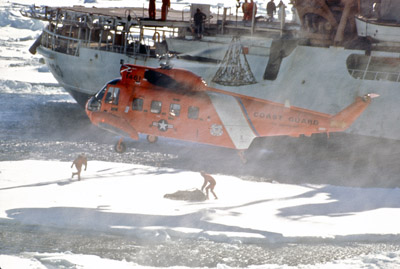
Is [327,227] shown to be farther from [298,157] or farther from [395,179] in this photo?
[298,157]

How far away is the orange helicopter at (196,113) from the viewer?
74.2 feet

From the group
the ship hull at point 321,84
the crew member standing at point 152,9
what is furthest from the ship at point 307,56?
the crew member standing at point 152,9

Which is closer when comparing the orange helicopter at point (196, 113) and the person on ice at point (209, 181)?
the person on ice at point (209, 181)

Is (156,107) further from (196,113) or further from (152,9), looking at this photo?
(152,9)

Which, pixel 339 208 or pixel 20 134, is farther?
pixel 20 134

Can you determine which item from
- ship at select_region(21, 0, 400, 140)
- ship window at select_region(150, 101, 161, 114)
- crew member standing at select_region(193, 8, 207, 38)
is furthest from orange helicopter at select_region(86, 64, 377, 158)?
crew member standing at select_region(193, 8, 207, 38)

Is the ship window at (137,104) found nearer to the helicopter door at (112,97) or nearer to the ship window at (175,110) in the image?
the helicopter door at (112,97)

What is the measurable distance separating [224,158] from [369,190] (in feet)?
33.4

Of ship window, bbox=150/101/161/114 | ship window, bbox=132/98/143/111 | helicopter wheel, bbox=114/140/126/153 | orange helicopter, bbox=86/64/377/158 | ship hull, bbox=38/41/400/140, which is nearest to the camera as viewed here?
orange helicopter, bbox=86/64/377/158

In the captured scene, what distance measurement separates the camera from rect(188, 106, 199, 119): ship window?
23.0 meters

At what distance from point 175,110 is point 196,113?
88 centimetres

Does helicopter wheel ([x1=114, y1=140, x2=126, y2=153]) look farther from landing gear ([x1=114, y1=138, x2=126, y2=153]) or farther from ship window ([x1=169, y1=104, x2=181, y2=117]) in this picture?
ship window ([x1=169, y1=104, x2=181, y2=117])

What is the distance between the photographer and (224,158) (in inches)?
1220

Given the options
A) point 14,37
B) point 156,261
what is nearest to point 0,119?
point 156,261
